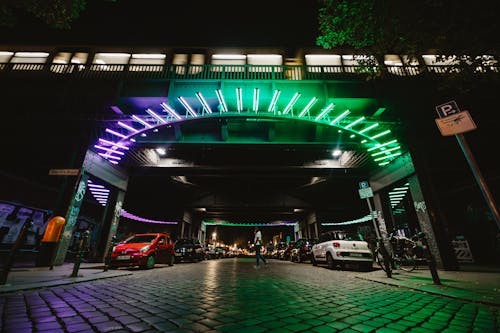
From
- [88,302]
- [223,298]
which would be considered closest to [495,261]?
[223,298]

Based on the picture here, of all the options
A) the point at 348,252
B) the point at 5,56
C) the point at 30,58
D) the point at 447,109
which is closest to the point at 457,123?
the point at 447,109

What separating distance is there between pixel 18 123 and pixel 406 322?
61.0 ft

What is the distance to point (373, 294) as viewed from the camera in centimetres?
455

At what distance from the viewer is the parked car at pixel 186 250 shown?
50.7ft

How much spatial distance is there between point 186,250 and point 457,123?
16.5 m

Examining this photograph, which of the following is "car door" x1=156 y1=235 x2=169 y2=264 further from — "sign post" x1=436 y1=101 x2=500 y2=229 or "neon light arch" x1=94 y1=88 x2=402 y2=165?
"sign post" x1=436 y1=101 x2=500 y2=229

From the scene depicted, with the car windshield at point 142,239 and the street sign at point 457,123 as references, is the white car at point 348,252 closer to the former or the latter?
the street sign at point 457,123

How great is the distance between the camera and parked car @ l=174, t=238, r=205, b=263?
15450 millimetres

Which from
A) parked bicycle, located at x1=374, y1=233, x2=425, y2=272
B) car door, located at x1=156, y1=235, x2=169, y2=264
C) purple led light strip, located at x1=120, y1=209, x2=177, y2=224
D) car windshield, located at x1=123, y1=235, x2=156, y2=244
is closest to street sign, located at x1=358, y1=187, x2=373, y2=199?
parked bicycle, located at x1=374, y1=233, x2=425, y2=272

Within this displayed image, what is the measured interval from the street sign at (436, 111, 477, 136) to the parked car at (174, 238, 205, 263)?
52.8ft

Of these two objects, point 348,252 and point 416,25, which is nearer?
point 416,25

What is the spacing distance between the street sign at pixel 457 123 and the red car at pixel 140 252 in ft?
37.5

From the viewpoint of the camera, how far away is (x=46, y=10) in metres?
7.08

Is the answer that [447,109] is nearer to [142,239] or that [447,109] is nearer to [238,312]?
[238,312]
